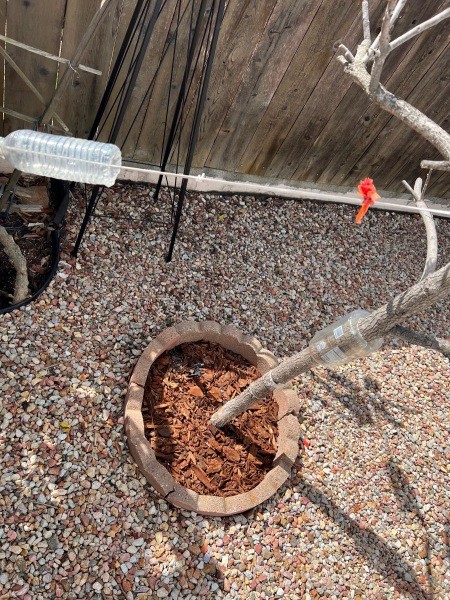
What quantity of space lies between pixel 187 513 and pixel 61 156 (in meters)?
1.58

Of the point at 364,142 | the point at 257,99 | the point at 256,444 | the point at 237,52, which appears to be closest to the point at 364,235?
the point at 364,142

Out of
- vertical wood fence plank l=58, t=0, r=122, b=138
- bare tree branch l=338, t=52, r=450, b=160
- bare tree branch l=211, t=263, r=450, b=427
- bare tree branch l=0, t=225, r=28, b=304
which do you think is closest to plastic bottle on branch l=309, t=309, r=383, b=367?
bare tree branch l=211, t=263, r=450, b=427

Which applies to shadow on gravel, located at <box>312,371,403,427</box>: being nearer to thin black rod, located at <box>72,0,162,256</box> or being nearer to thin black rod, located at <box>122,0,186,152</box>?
thin black rod, located at <box>72,0,162,256</box>

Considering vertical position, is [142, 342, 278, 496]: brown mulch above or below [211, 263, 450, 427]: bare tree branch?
below

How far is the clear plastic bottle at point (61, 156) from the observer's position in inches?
53.7

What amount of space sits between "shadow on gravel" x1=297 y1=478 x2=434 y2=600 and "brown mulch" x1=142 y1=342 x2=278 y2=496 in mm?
297

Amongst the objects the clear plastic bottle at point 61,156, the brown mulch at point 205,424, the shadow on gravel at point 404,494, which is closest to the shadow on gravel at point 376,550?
the shadow on gravel at point 404,494

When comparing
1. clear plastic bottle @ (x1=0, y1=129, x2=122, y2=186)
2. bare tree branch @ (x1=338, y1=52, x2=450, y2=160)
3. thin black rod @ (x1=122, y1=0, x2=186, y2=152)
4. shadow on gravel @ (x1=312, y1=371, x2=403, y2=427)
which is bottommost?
shadow on gravel @ (x1=312, y1=371, x2=403, y2=427)

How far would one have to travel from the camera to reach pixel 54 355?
2.39m

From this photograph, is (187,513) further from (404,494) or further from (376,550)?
(404,494)

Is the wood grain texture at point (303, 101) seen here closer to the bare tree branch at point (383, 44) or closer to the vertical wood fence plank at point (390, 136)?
the vertical wood fence plank at point (390, 136)

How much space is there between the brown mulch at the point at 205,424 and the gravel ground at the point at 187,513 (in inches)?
5.5

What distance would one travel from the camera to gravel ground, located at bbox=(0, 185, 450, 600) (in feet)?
6.77

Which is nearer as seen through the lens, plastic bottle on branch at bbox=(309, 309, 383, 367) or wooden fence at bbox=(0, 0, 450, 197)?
plastic bottle on branch at bbox=(309, 309, 383, 367)
